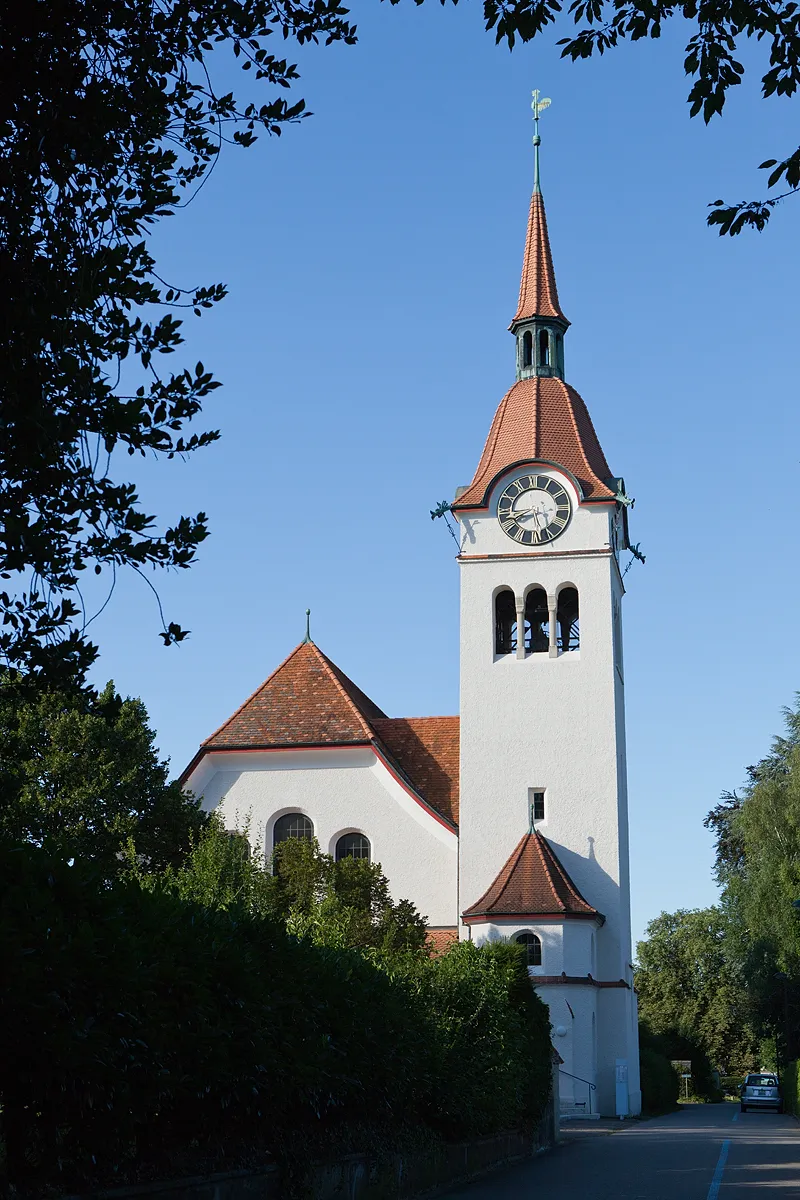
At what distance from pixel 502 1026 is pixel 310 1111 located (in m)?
9.37

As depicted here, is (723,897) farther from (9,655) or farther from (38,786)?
(9,655)

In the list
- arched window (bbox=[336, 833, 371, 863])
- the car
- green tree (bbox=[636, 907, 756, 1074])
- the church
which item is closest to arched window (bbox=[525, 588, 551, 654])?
the church

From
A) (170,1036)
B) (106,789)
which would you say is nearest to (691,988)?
(106,789)

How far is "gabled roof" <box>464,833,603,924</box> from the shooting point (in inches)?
1399

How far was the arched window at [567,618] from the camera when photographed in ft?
131

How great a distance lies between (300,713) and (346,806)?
122 inches

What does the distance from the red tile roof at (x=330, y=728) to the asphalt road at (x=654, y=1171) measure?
1265 centimetres

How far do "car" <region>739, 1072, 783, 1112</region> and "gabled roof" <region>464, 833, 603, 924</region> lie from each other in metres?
19.3

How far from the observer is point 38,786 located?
3459cm

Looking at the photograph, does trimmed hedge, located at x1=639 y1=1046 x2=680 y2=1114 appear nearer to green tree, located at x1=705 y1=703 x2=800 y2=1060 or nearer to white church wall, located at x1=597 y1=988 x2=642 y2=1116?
green tree, located at x1=705 y1=703 x2=800 y2=1060

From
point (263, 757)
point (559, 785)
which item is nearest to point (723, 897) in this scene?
point (559, 785)

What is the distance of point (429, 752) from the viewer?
41.2m

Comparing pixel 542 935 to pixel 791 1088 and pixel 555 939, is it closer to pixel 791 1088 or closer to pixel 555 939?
pixel 555 939

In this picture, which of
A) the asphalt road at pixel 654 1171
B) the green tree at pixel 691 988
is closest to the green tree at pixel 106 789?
the asphalt road at pixel 654 1171
